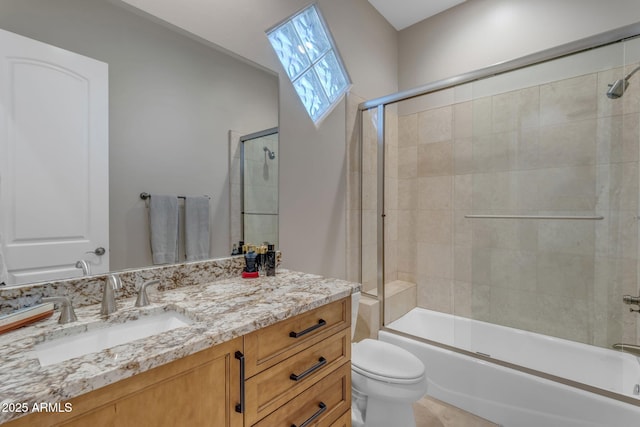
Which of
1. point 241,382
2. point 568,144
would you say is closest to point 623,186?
point 568,144

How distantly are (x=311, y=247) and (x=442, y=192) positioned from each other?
52.8 inches

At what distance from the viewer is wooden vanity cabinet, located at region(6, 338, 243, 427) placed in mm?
543

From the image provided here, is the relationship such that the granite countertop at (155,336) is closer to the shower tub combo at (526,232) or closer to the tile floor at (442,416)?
the tile floor at (442,416)

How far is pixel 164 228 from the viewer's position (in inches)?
46.7

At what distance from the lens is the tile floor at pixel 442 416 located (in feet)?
5.56

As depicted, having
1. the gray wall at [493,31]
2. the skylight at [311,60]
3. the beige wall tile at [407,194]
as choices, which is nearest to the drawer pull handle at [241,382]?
the skylight at [311,60]

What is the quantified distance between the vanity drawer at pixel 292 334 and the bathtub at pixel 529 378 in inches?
45.9

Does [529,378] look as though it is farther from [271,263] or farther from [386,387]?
[271,263]

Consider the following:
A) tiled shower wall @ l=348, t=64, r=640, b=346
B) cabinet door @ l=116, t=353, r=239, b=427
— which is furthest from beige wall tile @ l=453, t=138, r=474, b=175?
cabinet door @ l=116, t=353, r=239, b=427

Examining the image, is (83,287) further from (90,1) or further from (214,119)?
(90,1)

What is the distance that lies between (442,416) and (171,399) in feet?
5.72

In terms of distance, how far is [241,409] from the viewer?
780 millimetres

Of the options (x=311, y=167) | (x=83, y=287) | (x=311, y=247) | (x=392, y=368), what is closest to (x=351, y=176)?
(x=311, y=167)

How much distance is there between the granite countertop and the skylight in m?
1.24
